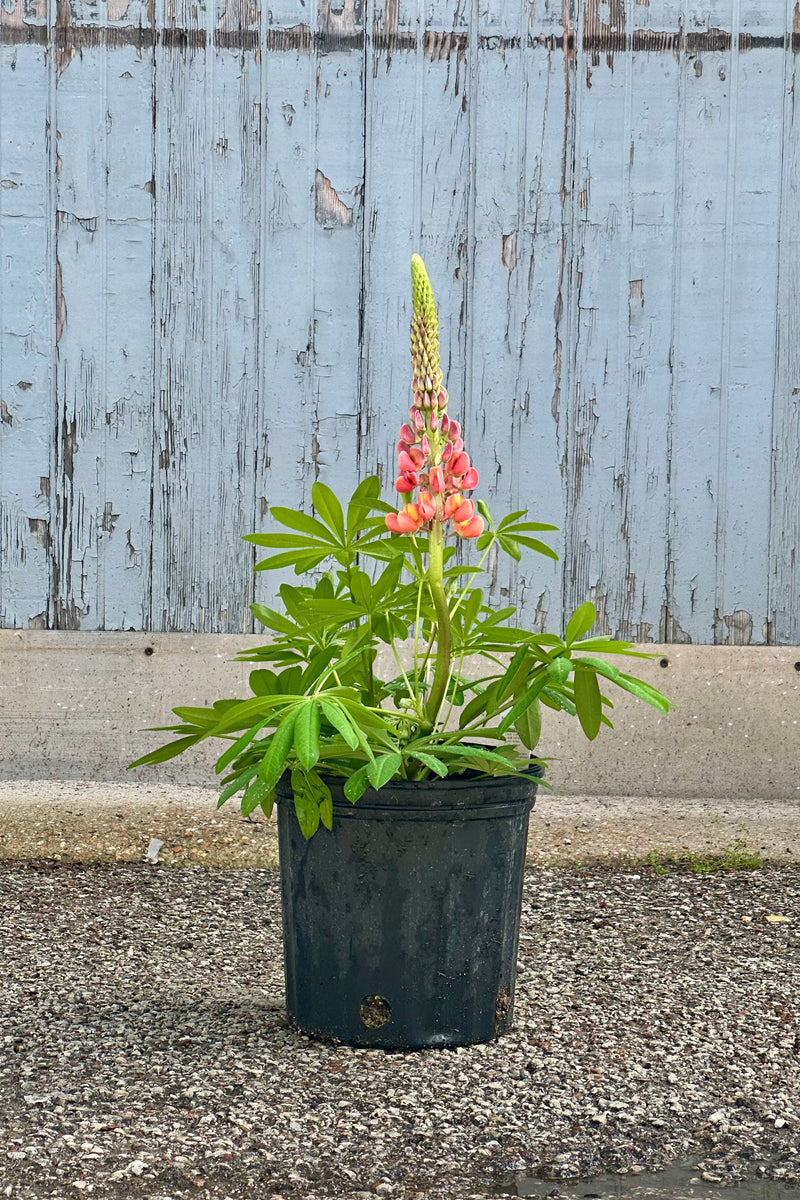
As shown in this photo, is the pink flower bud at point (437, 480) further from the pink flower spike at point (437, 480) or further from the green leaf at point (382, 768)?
the green leaf at point (382, 768)

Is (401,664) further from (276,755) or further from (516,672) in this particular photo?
(276,755)

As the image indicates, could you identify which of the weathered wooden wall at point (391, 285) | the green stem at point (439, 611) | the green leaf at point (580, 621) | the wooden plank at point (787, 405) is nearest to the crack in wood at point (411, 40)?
the weathered wooden wall at point (391, 285)

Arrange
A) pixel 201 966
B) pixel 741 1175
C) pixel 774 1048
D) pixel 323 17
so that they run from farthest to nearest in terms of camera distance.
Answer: pixel 323 17, pixel 201 966, pixel 774 1048, pixel 741 1175

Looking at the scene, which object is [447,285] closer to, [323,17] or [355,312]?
[355,312]

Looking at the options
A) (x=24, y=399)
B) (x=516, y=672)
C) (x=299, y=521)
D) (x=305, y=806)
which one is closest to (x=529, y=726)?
(x=516, y=672)

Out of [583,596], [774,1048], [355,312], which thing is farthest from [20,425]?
[774,1048]

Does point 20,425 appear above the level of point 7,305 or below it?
below

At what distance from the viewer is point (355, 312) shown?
3.26 m

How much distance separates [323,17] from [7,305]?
113 centimetres

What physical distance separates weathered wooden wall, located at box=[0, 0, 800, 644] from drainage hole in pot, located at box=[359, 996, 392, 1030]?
1536 mm

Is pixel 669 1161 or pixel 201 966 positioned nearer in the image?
pixel 669 1161

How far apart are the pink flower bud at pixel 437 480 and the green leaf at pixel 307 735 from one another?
0.38m

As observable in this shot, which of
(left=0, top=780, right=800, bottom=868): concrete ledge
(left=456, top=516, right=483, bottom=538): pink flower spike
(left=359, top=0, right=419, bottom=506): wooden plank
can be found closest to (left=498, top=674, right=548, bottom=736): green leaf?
(left=456, top=516, right=483, bottom=538): pink flower spike

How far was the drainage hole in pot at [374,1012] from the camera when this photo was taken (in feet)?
6.28
